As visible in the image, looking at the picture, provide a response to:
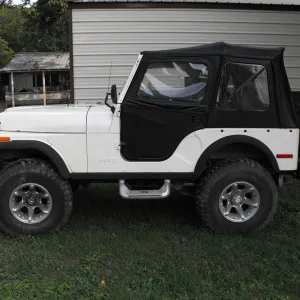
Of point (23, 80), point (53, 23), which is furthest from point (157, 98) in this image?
point (23, 80)

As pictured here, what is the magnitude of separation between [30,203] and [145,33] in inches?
201

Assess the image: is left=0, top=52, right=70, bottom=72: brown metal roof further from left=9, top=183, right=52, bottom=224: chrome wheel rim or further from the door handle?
the door handle

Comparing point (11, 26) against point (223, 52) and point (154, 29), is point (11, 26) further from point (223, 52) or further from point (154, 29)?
point (223, 52)

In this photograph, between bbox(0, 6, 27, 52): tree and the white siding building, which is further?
bbox(0, 6, 27, 52): tree

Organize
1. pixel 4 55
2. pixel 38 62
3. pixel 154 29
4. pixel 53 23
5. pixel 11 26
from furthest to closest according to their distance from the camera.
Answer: pixel 11 26 → pixel 4 55 → pixel 53 23 → pixel 38 62 → pixel 154 29

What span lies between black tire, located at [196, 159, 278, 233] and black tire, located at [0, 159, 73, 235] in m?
1.48

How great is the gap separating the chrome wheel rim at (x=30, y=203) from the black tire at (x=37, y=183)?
0.11ft

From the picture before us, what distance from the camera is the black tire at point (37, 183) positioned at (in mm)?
4453

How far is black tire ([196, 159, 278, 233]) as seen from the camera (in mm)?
4574

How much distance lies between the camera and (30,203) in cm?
454

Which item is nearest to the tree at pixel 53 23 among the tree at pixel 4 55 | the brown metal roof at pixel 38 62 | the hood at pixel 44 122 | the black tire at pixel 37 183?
the brown metal roof at pixel 38 62

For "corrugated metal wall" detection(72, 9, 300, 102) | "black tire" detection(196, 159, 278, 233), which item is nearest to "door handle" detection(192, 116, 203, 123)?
"black tire" detection(196, 159, 278, 233)

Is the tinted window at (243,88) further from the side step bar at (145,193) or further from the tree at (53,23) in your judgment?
the tree at (53,23)

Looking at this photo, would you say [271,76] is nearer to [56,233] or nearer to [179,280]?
[179,280]
